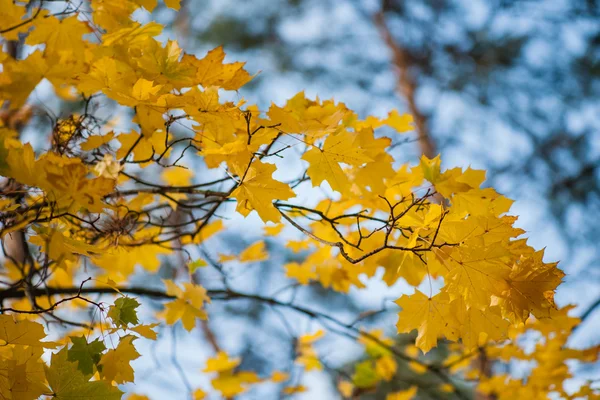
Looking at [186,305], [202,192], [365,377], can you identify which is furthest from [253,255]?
[365,377]

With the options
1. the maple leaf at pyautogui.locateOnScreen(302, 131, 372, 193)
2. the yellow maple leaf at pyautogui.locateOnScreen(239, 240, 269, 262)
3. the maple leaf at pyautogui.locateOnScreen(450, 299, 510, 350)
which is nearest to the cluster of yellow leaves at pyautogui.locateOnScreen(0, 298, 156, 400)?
the maple leaf at pyautogui.locateOnScreen(302, 131, 372, 193)

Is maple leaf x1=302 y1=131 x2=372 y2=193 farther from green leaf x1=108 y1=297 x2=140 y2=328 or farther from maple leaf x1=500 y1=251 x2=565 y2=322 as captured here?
green leaf x1=108 y1=297 x2=140 y2=328

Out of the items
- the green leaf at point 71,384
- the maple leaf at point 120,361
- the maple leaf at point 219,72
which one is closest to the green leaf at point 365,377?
the maple leaf at point 120,361

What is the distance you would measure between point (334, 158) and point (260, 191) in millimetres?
207

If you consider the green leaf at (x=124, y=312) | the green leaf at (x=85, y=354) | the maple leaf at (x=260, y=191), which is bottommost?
the green leaf at (x=85, y=354)

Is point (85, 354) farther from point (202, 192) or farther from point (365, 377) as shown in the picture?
point (365, 377)

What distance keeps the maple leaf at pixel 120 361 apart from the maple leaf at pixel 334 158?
1.97 ft

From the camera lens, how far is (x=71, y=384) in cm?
101

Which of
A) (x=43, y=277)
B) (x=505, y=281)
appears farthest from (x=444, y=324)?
(x=43, y=277)

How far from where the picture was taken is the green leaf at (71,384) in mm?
990

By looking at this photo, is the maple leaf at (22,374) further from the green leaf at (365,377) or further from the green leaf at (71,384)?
the green leaf at (365,377)

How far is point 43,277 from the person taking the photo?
1504 mm

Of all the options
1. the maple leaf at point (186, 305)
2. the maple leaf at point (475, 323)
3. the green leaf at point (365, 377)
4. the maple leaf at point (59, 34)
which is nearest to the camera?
the maple leaf at point (475, 323)

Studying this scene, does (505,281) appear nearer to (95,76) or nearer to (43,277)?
(95,76)
